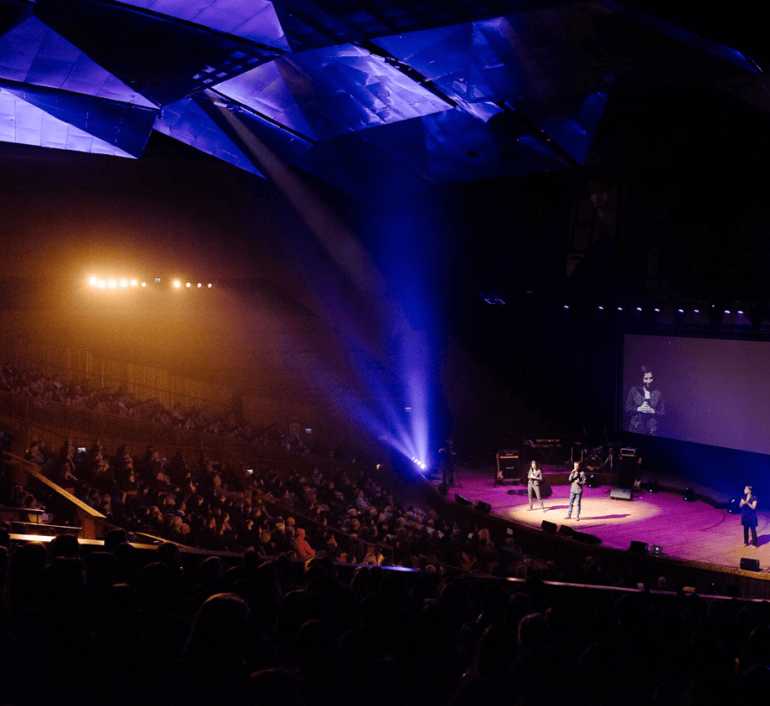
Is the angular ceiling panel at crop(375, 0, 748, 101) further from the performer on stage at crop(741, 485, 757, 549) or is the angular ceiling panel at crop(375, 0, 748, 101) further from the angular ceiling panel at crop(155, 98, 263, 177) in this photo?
the performer on stage at crop(741, 485, 757, 549)

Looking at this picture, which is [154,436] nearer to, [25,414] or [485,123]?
[25,414]

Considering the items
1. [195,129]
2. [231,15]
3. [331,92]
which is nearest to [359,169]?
[195,129]

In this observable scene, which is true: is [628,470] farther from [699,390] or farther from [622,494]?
[699,390]

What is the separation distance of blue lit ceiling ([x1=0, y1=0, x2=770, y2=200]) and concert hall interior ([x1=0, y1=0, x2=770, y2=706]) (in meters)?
0.06

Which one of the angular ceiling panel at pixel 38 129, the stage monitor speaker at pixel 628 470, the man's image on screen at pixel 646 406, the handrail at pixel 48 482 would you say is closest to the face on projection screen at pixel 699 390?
the man's image on screen at pixel 646 406

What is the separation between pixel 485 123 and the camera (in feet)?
40.2

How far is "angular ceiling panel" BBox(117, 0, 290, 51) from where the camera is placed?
7.73 metres

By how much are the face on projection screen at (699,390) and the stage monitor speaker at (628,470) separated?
177 cm

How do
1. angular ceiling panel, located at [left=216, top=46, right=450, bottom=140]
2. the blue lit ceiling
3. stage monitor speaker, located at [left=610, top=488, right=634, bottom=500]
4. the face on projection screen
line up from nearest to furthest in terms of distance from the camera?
the blue lit ceiling < angular ceiling panel, located at [left=216, top=46, right=450, bottom=140] < the face on projection screen < stage monitor speaker, located at [left=610, top=488, right=634, bottom=500]

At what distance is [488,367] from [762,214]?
32.4 ft

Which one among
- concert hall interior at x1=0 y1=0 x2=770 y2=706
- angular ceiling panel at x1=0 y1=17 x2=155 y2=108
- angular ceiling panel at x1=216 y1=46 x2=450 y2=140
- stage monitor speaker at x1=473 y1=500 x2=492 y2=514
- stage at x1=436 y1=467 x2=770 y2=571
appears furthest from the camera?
stage monitor speaker at x1=473 y1=500 x2=492 y2=514

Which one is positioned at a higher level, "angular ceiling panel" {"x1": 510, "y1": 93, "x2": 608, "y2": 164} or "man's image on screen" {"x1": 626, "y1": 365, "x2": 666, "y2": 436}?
"angular ceiling panel" {"x1": 510, "y1": 93, "x2": 608, "y2": 164}

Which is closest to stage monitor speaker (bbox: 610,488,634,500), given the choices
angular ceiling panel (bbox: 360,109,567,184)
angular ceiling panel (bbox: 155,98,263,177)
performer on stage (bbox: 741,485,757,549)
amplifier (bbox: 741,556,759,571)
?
performer on stage (bbox: 741,485,757,549)

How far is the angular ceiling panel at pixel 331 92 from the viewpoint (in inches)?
392
